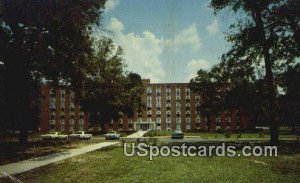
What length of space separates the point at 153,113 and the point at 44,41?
97.3m

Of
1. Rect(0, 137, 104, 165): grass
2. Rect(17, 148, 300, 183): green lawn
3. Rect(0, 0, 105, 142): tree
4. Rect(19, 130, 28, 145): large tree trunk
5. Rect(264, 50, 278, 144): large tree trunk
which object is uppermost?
Rect(0, 0, 105, 142): tree

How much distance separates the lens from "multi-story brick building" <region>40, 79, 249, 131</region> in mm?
121750

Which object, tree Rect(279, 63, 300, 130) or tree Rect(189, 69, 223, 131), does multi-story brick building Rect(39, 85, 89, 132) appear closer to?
tree Rect(189, 69, 223, 131)

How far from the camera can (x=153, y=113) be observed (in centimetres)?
12256

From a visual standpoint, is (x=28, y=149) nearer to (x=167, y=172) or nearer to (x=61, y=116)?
(x=167, y=172)

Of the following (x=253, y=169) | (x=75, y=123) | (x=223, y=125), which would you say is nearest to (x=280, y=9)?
(x=253, y=169)

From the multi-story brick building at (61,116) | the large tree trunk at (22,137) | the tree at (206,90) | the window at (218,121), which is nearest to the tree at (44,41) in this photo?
the large tree trunk at (22,137)

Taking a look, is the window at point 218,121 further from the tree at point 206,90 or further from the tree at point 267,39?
the tree at point 267,39

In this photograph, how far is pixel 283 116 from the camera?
3438 centimetres

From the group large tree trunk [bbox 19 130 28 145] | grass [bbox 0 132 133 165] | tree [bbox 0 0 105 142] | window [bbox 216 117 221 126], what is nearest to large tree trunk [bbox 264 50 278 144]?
tree [bbox 0 0 105 142]

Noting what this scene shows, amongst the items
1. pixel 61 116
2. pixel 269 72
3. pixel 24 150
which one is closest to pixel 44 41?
pixel 24 150

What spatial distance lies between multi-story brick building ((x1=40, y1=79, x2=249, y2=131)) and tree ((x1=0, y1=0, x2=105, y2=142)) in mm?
92222

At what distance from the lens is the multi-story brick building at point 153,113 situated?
121750 millimetres

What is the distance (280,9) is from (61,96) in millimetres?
103017
